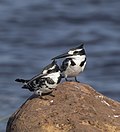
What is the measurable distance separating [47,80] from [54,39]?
1270 centimetres

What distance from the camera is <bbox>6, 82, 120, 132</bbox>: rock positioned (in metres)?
8.95

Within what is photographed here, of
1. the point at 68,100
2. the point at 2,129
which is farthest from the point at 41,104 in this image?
the point at 2,129

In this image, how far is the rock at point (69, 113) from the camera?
8.95 meters

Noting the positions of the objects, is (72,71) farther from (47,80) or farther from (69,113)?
(69,113)

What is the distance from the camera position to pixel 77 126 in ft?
29.1

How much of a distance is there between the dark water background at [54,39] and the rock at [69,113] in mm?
4161

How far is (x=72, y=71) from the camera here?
10.1 metres

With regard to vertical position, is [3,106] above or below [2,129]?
above

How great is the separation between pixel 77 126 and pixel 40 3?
18.2 metres

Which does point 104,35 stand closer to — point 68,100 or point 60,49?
point 60,49

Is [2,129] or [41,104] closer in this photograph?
[41,104]

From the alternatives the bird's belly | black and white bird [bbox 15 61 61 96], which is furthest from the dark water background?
black and white bird [bbox 15 61 61 96]

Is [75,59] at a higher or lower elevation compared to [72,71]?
higher

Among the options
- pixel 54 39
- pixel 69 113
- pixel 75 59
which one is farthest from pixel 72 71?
pixel 54 39
